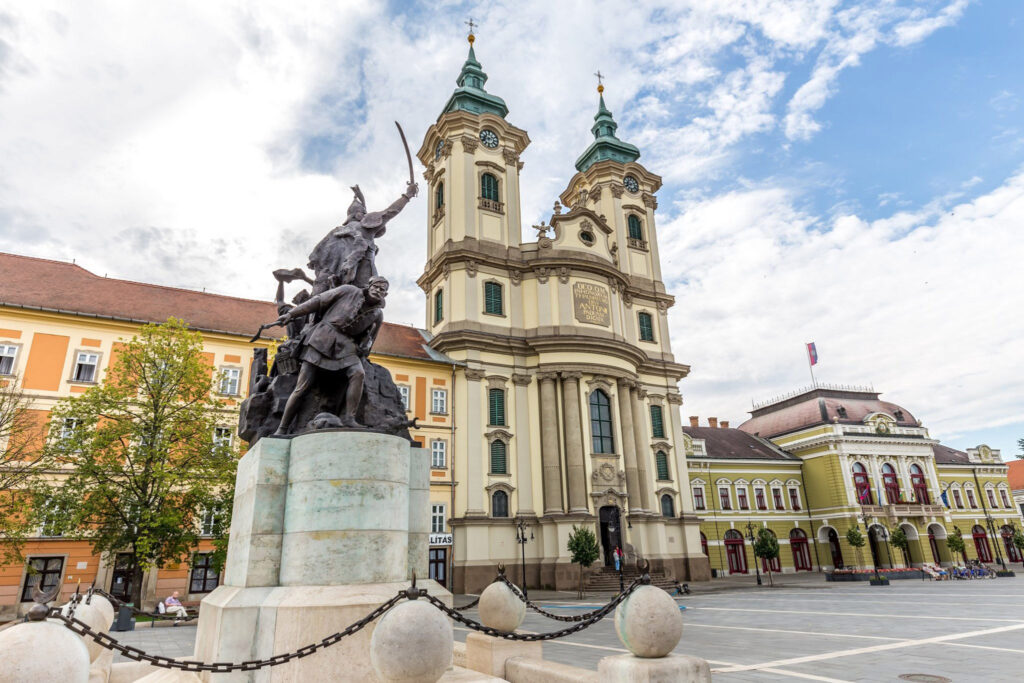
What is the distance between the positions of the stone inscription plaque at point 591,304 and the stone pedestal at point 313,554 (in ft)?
101

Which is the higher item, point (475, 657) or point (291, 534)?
point (291, 534)

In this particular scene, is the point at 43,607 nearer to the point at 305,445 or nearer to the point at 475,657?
the point at 305,445

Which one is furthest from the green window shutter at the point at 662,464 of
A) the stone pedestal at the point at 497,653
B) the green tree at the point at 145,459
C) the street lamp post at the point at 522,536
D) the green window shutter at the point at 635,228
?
the stone pedestal at the point at 497,653

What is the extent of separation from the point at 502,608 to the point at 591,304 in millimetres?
31546

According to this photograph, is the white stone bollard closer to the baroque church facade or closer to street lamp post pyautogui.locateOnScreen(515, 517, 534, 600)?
street lamp post pyautogui.locateOnScreen(515, 517, 534, 600)

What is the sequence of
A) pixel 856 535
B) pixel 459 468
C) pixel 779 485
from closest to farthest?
pixel 459 468
pixel 856 535
pixel 779 485

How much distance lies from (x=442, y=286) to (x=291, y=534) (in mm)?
32182

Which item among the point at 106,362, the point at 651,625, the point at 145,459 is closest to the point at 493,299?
the point at 106,362

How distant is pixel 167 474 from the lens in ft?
66.5

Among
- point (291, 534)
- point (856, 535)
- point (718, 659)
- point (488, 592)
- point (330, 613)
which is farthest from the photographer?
point (856, 535)

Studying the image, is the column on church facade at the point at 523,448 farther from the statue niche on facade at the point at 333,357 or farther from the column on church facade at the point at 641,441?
the statue niche on facade at the point at 333,357

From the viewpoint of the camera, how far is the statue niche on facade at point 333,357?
746 cm

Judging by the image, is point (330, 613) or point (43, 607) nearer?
point (43, 607)

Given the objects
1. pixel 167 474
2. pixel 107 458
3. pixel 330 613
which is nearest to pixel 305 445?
pixel 330 613
